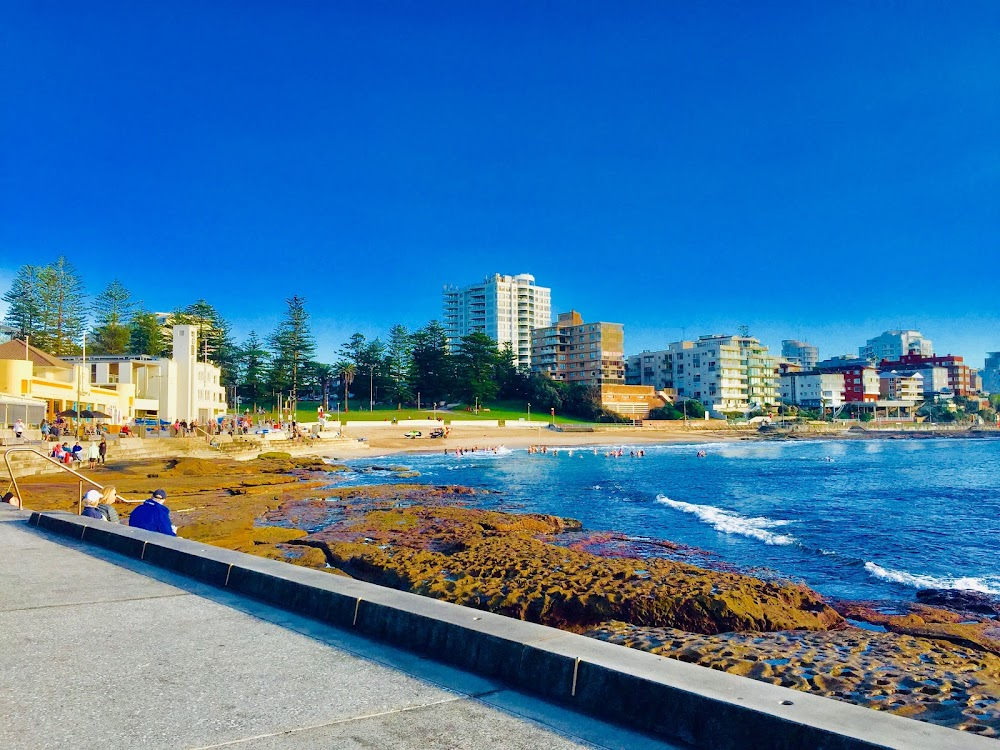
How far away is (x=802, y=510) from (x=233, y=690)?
2560 cm

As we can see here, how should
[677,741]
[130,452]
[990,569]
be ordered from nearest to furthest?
[677,741], [990,569], [130,452]

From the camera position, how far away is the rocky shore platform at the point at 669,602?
632 centimetres

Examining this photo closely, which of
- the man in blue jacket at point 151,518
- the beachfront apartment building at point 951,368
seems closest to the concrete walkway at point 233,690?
the man in blue jacket at point 151,518

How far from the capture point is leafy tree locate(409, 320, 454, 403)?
10988 centimetres

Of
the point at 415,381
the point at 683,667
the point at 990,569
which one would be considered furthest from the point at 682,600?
the point at 415,381

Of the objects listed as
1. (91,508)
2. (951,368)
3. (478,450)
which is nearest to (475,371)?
(478,450)

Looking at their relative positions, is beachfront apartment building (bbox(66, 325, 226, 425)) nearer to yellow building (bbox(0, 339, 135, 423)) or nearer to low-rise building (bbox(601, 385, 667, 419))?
yellow building (bbox(0, 339, 135, 423))

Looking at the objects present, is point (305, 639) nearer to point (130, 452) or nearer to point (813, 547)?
point (813, 547)

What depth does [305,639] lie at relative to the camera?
5.01 m

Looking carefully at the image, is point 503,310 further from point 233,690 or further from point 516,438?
point 233,690

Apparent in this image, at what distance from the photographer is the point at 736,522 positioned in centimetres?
2255

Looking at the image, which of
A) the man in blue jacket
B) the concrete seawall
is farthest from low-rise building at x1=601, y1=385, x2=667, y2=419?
the concrete seawall

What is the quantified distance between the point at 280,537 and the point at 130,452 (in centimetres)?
2606

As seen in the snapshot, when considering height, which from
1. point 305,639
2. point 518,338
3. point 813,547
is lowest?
point 813,547
